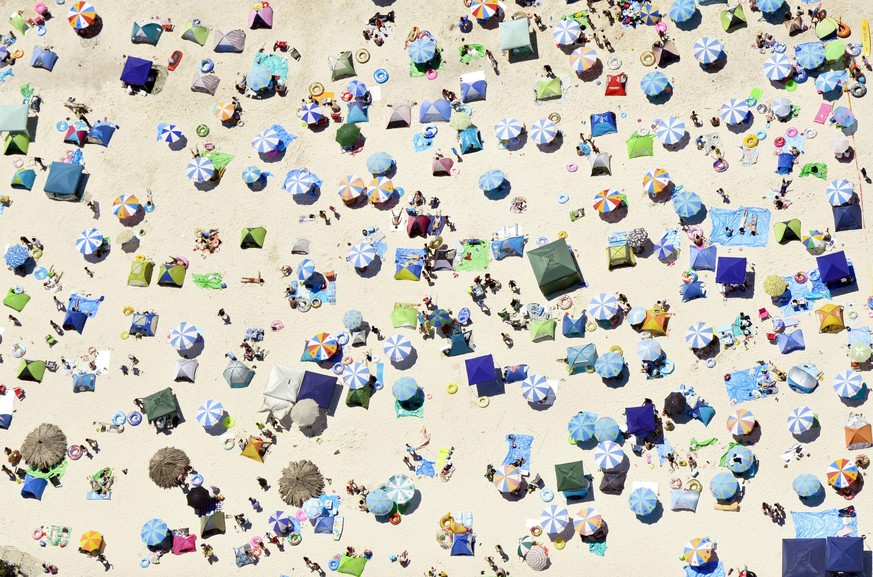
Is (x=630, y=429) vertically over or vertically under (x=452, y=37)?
under

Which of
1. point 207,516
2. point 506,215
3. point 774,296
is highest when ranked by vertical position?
point 506,215

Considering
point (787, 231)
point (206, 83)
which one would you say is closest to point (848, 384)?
point (787, 231)

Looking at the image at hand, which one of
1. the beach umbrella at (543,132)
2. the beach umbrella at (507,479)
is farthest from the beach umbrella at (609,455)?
the beach umbrella at (543,132)

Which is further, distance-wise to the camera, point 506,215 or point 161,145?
point 161,145

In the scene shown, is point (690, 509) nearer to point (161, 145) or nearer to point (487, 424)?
point (487, 424)

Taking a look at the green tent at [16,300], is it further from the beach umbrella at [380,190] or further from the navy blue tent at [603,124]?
the navy blue tent at [603,124]

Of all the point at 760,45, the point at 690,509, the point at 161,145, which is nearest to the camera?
the point at 690,509

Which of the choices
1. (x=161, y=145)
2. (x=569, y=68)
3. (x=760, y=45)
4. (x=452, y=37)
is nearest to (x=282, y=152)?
(x=161, y=145)
